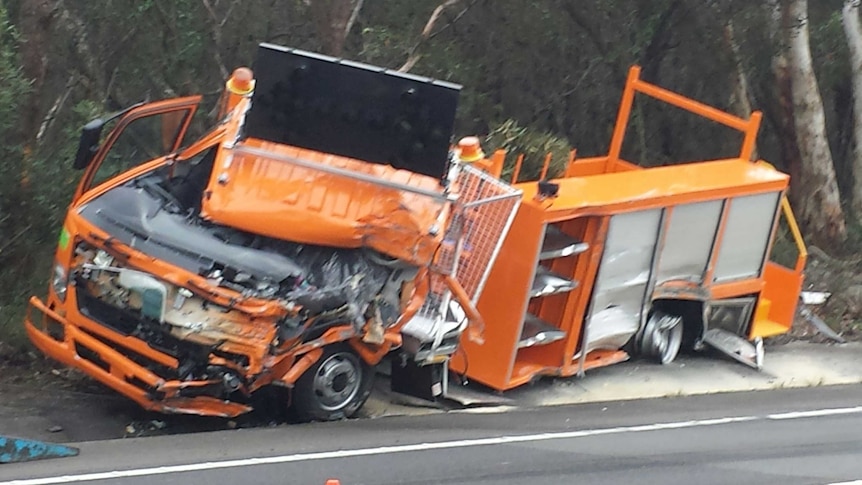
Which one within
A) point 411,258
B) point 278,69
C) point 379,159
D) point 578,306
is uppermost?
point 278,69

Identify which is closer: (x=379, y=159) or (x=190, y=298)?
(x=190, y=298)

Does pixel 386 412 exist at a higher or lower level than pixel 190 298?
lower

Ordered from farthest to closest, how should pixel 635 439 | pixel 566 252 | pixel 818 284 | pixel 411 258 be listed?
pixel 818 284 → pixel 566 252 → pixel 635 439 → pixel 411 258

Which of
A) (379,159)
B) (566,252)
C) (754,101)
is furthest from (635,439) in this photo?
(754,101)

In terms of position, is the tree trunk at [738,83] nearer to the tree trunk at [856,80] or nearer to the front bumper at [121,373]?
the tree trunk at [856,80]

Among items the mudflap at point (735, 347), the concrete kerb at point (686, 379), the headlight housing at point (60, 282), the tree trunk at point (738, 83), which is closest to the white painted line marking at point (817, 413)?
the concrete kerb at point (686, 379)

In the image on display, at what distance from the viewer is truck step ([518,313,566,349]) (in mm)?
10508

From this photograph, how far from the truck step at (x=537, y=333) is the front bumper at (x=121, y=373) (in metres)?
2.72

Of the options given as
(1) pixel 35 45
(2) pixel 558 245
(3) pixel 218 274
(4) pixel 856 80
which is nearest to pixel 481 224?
(2) pixel 558 245

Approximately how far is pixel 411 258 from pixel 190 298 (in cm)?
161

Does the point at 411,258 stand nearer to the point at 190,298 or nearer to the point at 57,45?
the point at 190,298

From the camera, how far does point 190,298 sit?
8.23 metres

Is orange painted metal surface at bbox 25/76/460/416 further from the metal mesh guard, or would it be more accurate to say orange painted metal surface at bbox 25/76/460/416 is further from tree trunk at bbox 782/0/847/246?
tree trunk at bbox 782/0/847/246

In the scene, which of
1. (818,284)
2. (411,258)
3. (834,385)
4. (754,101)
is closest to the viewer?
(411,258)
